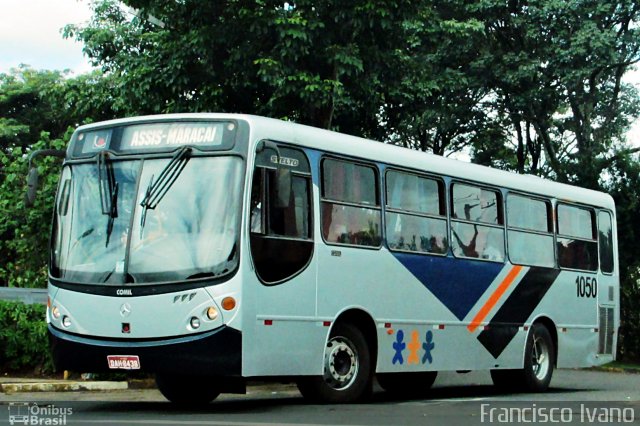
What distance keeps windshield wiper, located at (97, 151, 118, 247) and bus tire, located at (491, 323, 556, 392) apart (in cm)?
737

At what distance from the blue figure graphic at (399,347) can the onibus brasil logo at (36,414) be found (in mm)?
3879

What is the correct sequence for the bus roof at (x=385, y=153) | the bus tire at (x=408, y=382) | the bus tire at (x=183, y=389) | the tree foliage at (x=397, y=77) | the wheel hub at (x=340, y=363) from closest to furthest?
the bus roof at (x=385, y=153) < the wheel hub at (x=340, y=363) < the bus tire at (x=183, y=389) < the bus tire at (x=408, y=382) < the tree foliage at (x=397, y=77)

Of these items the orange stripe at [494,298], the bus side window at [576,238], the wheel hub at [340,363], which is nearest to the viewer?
the wheel hub at [340,363]

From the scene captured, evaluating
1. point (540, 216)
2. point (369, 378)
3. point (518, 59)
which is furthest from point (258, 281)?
point (518, 59)

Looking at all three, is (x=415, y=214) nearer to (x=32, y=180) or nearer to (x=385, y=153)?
(x=385, y=153)

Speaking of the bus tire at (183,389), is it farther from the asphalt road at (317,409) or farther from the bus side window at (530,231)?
the bus side window at (530,231)

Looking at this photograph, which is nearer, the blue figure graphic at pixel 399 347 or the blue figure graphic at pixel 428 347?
the blue figure graphic at pixel 399 347

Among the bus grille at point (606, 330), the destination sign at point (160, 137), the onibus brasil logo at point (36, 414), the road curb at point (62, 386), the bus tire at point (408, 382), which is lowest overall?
the onibus brasil logo at point (36, 414)

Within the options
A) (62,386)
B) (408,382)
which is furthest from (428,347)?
(62,386)

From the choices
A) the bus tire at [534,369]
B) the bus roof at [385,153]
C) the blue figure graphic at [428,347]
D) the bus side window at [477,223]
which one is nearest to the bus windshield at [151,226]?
the bus roof at [385,153]

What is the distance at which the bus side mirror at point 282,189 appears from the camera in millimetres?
12172

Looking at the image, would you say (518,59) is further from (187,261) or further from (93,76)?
(187,261)

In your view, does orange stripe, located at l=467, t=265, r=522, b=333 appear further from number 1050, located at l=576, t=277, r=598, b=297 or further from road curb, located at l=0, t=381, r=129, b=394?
road curb, located at l=0, t=381, r=129, b=394

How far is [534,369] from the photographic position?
17859mm
